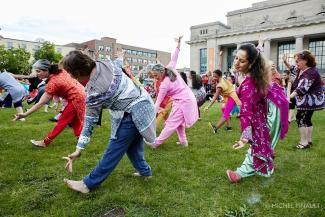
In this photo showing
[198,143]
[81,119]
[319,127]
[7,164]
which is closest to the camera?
[7,164]

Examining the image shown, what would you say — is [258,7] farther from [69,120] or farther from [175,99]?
[69,120]

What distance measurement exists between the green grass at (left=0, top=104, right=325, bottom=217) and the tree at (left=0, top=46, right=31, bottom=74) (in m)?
47.7

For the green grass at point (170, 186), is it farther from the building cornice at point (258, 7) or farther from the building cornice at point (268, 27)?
the building cornice at point (258, 7)

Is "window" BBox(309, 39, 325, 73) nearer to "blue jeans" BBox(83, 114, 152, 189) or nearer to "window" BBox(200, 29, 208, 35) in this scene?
"window" BBox(200, 29, 208, 35)

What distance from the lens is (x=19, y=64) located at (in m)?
49.2

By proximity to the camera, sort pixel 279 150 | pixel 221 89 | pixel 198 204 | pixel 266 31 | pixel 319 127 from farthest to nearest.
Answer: pixel 266 31
pixel 319 127
pixel 221 89
pixel 279 150
pixel 198 204

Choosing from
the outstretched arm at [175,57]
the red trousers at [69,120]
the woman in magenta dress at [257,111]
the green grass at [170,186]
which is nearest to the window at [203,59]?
the outstretched arm at [175,57]

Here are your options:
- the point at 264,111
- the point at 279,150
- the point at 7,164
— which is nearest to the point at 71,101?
the point at 7,164

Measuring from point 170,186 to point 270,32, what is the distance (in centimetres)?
5284

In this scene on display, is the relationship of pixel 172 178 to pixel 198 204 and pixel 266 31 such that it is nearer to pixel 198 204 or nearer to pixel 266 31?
pixel 198 204

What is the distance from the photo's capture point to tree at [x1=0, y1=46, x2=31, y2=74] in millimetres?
47059

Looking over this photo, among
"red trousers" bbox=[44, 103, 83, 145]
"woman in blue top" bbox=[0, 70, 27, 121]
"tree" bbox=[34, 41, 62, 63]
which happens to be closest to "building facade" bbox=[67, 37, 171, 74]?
"tree" bbox=[34, 41, 62, 63]

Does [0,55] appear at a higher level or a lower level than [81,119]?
higher

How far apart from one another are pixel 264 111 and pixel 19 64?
2089 inches
